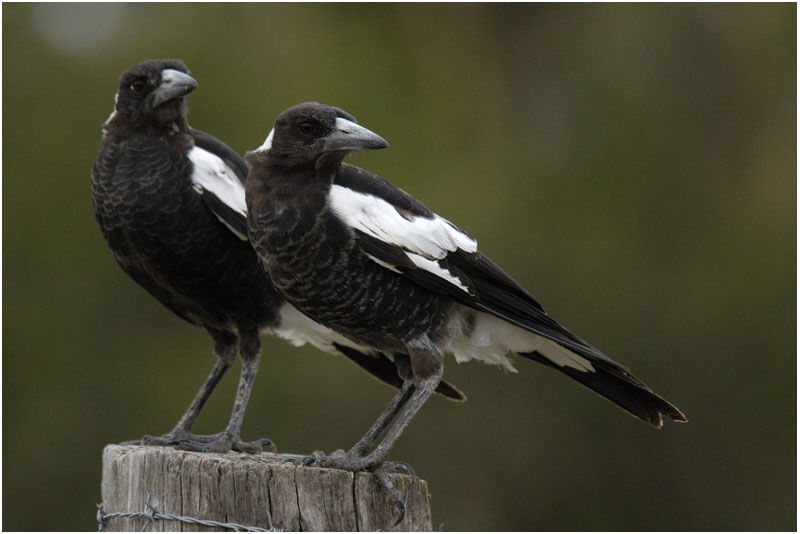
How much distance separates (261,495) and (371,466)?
382mm

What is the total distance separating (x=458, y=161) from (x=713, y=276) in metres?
2.08

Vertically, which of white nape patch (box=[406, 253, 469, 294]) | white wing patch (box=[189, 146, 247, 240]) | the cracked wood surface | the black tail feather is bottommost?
the cracked wood surface

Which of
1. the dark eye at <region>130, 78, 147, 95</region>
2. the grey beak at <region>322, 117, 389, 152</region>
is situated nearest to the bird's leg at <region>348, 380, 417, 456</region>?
the grey beak at <region>322, 117, 389, 152</region>

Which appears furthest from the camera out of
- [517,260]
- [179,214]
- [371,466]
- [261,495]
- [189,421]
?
[517,260]

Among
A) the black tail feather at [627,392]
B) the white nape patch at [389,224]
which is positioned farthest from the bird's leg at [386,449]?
the black tail feather at [627,392]

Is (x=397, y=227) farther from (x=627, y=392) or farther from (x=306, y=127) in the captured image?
(x=627, y=392)

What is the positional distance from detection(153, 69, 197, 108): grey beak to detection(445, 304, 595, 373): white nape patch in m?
1.29

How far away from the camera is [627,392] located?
3885 mm

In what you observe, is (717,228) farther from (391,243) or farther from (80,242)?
(391,243)

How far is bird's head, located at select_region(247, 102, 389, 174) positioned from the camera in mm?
3465

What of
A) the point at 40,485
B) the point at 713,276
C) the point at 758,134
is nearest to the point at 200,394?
the point at 40,485

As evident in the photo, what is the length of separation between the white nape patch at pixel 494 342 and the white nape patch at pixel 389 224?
0.91 ft

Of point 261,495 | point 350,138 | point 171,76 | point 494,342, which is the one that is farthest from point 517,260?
point 261,495

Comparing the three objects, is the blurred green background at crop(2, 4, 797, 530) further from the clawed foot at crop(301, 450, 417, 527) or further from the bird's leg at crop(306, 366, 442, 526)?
the clawed foot at crop(301, 450, 417, 527)
